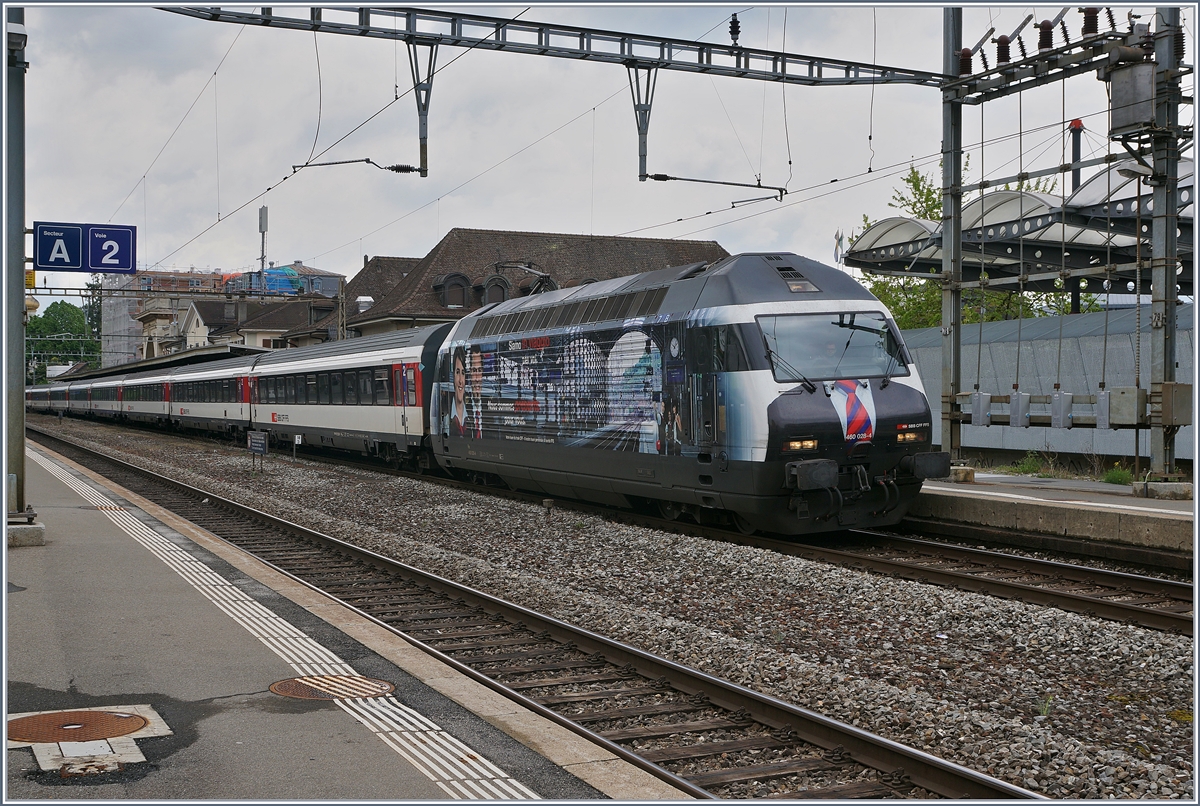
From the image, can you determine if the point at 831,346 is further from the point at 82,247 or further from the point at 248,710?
the point at 82,247

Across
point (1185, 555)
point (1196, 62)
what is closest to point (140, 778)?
point (1196, 62)

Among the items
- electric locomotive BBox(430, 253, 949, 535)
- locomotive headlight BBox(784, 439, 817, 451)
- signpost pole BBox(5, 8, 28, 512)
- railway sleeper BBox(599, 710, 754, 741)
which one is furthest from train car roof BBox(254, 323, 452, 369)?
railway sleeper BBox(599, 710, 754, 741)

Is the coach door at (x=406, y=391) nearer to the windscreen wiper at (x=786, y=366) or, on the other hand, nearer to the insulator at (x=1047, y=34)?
the windscreen wiper at (x=786, y=366)

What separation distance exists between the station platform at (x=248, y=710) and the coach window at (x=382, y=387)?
14.1 meters

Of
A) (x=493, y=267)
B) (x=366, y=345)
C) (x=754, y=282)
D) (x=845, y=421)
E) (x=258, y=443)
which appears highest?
(x=493, y=267)

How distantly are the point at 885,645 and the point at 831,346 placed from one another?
524 cm

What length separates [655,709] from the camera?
6.77m

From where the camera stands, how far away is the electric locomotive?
12.1 m

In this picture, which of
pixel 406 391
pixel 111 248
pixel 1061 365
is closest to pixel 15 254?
pixel 111 248

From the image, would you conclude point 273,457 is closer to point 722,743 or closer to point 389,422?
point 389,422

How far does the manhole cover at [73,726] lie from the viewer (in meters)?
5.73

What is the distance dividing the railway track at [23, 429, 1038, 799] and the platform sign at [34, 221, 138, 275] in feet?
17.4

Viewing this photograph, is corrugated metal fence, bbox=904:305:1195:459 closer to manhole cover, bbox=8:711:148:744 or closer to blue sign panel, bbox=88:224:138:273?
blue sign panel, bbox=88:224:138:273

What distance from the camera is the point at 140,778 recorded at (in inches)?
202
